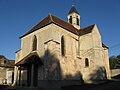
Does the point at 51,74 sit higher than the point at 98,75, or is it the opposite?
the point at 51,74

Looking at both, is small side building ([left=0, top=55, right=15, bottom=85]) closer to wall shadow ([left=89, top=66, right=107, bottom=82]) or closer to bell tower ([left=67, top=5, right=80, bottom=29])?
bell tower ([left=67, top=5, right=80, bottom=29])

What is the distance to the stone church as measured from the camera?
20.9 metres

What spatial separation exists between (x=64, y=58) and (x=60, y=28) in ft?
15.9

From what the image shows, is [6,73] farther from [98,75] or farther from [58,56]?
[98,75]

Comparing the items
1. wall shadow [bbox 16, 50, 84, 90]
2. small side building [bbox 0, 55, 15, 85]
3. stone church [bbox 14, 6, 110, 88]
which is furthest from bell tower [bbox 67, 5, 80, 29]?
small side building [bbox 0, 55, 15, 85]

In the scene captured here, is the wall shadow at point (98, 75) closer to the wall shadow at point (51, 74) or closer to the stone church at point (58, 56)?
the stone church at point (58, 56)

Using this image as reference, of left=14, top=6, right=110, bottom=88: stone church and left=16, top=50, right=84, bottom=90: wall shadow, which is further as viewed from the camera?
left=14, top=6, right=110, bottom=88: stone church

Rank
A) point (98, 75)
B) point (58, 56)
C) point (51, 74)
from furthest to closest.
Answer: point (98, 75)
point (58, 56)
point (51, 74)

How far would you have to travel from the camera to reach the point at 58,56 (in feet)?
70.4

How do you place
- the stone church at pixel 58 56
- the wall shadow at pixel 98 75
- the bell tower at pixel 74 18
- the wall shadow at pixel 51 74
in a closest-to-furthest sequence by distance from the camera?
the wall shadow at pixel 51 74, the stone church at pixel 58 56, the wall shadow at pixel 98 75, the bell tower at pixel 74 18

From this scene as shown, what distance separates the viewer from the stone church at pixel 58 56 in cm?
2089

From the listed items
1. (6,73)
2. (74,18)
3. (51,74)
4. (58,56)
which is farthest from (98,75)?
(6,73)

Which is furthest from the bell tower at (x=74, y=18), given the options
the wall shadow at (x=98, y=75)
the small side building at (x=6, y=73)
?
the small side building at (x=6, y=73)

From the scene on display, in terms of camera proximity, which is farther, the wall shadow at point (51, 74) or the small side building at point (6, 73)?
the small side building at point (6, 73)
